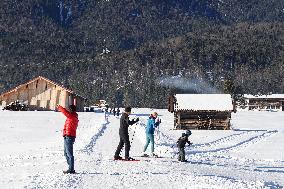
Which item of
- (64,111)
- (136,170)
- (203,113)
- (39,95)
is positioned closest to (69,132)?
(64,111)

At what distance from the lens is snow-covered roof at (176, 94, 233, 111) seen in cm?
4647

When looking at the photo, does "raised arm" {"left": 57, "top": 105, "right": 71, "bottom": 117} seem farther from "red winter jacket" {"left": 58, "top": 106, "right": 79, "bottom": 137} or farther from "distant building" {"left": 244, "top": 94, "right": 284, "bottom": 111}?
"distant building" {"left": 244, "top": 94, "right": 284, "bottom": 111}

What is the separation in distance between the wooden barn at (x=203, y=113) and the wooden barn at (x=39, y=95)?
1014 inches

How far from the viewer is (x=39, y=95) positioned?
70.2 m

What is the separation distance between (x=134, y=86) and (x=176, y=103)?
5752 inches

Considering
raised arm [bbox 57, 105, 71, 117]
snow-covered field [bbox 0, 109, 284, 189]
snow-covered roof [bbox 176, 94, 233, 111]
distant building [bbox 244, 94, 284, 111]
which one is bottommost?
snow-covered field [bbox 0, 109, 284, 189]

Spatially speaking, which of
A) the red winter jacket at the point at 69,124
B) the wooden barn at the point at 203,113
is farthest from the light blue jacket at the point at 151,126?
the wooden barn at the point at 203,113

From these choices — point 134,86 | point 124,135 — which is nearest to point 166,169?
point 124,135

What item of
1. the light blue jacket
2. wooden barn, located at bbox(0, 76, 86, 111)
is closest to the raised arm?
the light blue jacket

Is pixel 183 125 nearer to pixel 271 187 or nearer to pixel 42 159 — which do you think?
pixel 42 159

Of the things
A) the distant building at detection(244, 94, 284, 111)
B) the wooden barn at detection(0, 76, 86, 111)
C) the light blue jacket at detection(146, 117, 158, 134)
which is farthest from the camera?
the distant building at detection(244, 94, 284, 111)

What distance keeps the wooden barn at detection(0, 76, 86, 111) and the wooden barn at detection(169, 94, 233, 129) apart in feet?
84.5

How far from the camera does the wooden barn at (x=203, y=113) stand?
4604 centimetres

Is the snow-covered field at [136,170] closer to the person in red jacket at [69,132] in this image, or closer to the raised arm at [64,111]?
the person in red jacket at [69,132]
